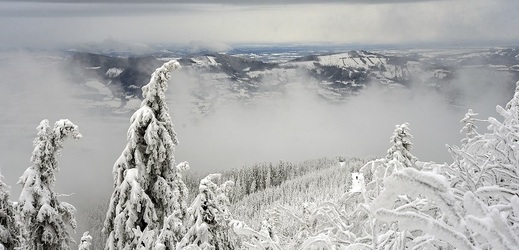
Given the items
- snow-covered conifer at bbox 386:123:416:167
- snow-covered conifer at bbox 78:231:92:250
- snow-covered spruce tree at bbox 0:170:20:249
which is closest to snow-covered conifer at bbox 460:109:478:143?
snow-covered conifer at bbox 386:123:416:167

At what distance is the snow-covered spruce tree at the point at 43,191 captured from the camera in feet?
39.5

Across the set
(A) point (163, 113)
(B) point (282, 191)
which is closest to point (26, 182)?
(A) point (163, 113)

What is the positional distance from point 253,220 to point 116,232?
13114 cm

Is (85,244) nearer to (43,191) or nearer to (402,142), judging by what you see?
(43,191)

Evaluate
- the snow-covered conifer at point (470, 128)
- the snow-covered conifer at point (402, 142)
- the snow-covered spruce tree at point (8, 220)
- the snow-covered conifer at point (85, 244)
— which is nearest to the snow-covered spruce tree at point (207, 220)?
the snow-covered conifer at point (85, 244)

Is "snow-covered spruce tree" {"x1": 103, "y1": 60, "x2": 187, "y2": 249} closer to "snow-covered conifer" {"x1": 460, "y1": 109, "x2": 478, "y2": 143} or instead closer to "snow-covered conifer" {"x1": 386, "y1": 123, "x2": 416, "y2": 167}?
"snow-covered conifer" {"x1": 460, "y1": 109, "x2": 478, "y2": 143}

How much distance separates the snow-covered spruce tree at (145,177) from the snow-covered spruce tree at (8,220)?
2490 mm

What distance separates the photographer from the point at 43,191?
12172 mm

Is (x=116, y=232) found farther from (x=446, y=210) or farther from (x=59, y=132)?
(x=446, y=210)

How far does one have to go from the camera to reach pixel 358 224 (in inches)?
122

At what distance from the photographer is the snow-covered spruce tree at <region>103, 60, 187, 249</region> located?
11.1 m

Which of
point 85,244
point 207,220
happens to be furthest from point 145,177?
point 207,220

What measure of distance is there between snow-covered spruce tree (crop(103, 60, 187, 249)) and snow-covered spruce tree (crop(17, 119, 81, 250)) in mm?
1918

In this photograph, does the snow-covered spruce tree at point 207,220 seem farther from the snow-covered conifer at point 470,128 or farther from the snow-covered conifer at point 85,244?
the snow-covered conifer at point 470,128
